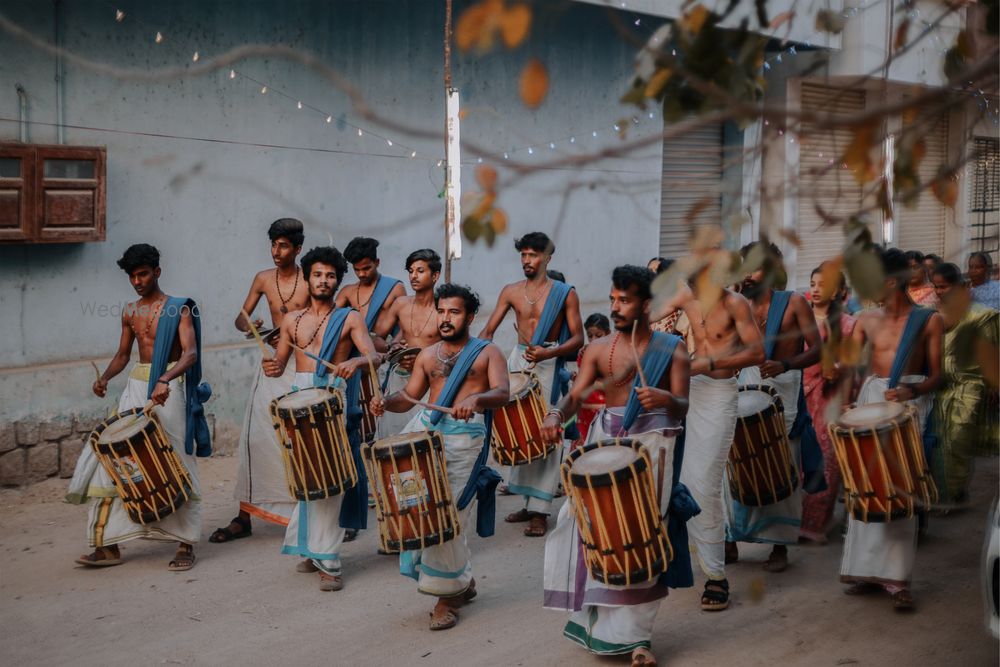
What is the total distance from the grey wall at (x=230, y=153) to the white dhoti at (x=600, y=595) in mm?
2177

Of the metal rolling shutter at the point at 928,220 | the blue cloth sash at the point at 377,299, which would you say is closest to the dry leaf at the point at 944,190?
the blue cloth sash at the point at 377,299

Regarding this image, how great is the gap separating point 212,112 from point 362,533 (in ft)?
13.1

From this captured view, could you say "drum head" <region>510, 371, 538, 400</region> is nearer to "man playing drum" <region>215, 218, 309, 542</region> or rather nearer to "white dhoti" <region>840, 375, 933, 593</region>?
"man playing drum" <region>215, 218, 309, 542</region>

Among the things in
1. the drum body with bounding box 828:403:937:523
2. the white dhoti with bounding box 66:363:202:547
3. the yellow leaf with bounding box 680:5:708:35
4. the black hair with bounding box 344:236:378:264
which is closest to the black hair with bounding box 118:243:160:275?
the white dhoti with bounding box 66:363:202:547

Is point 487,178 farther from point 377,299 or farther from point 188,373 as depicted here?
point 377,299

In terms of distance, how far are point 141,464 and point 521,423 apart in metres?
2.33

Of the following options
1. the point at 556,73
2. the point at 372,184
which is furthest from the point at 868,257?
the point at 556,73

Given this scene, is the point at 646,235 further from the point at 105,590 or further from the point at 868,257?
the point at 868,257

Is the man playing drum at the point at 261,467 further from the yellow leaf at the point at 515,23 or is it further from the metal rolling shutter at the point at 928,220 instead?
the metal rolling shutter at the point at 928,220

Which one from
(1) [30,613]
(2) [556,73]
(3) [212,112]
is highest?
(2) [556,73]

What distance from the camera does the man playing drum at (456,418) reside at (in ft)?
19.9

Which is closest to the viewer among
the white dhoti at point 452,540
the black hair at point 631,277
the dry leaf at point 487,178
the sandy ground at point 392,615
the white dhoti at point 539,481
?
the dry leaf at point 487,178

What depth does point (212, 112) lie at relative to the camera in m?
9.87

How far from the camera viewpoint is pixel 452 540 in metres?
5.99
